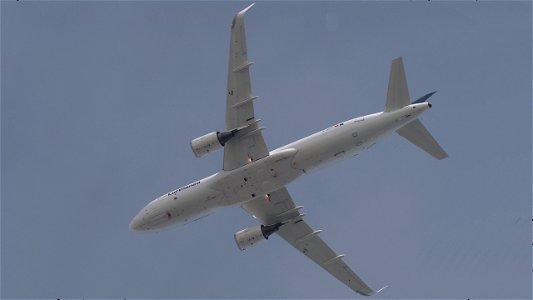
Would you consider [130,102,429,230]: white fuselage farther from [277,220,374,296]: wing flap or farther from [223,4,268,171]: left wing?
[277,220,374,296]: wing flap

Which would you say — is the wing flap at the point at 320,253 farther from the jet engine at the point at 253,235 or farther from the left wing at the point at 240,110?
the left wing at the point at 240,110

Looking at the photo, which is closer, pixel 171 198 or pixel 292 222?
pixel 171 198

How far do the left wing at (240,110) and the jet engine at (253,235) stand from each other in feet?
25.0

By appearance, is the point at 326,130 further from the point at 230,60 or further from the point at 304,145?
the point at 230,60

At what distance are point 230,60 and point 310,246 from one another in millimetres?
18964

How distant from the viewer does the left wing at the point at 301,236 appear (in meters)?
70.8

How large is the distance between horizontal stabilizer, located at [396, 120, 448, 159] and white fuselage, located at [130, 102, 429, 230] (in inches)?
91.2

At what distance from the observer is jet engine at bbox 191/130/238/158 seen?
210 feet

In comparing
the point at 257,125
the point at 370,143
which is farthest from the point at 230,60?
the point at 370,143

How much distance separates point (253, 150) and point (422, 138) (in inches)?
475

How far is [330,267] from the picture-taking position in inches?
2879

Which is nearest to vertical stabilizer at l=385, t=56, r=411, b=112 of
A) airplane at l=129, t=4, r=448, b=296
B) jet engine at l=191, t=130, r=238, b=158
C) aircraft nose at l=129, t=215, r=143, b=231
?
airplane at l=129, t=4, r=448, b=296

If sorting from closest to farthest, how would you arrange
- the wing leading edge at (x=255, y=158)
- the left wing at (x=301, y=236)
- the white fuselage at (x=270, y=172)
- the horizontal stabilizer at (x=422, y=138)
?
the wing leading edge at (x=255, y=158) → the white fuselage at (x=270, y=172) → the horizontal stabilizer at (x=422, y=138) → the left wing at (x=301, y=236)

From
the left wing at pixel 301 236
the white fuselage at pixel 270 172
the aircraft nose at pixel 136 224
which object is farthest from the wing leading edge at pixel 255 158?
the aircraft nose at pixel 136 224
